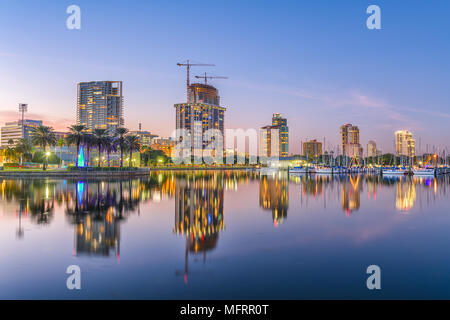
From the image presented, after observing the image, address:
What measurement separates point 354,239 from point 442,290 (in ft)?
21.8

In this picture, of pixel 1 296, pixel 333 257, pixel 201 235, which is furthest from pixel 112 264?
pixel 333 257

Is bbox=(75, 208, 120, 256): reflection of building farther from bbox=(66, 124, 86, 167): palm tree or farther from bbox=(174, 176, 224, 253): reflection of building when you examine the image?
bbox=(66, 124, 86, 167): palm tree

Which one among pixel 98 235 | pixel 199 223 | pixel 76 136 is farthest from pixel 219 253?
pixel 76 136

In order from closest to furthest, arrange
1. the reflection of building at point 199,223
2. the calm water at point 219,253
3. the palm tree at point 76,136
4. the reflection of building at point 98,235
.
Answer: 1. the calm water at point 219,253
2. the reflection of building at point 98,235
3. the reflection of building at point 199,223
4. the palm tree at point 76,136

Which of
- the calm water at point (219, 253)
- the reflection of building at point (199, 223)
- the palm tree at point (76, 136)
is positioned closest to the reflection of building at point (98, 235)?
the calm water at point (219, 253)

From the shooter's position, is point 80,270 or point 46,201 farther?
point 46,201

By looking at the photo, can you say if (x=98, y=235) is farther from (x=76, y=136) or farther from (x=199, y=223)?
(x=76, y=136)

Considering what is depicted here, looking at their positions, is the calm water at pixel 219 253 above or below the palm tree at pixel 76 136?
below

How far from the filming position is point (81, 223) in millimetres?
19156

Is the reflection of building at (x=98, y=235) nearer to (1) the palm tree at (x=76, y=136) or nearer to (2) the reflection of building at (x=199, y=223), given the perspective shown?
(2) the reflection of building at (x=199, y=223)

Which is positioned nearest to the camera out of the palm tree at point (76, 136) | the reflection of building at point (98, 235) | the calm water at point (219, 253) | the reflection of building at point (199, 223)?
the calm water at point (219, 253)

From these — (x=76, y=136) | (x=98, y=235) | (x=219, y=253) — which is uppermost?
(x=76, y=136)
